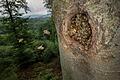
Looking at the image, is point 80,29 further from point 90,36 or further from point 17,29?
point 17,29

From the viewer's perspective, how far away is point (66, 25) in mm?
1130

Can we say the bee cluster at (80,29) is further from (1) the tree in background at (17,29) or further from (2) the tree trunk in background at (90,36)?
(1) the tree in background at (17,29)

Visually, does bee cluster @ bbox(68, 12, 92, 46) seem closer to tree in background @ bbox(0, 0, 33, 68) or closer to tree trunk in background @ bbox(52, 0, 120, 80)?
tree trunk in background @ bbox(52, 0, 120, 80)

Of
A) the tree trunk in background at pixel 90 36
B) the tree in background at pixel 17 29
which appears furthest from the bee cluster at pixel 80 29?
the tree in background at pixel 17 29

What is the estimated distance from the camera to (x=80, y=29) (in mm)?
1105

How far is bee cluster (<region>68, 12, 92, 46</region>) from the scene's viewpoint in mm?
1071

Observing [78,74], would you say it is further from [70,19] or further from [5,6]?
[5,6]

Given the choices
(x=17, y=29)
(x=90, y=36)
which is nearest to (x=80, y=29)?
(x=90, y=36)

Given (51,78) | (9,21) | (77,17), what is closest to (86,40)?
(77,17)

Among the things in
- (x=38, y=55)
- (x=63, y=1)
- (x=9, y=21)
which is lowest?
(x=38, y=55)

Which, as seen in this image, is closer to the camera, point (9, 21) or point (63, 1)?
point (63, 1)

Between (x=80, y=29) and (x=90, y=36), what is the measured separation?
6cm

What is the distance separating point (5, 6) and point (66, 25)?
10163 mm

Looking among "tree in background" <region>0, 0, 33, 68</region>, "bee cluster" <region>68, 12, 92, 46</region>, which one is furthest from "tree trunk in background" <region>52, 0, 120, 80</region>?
"tree in background" <region>0, 0, 33, 68</region>
